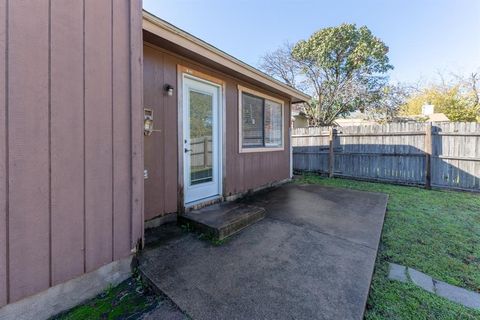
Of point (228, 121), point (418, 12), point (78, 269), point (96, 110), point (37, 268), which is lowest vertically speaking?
point (78, 269)

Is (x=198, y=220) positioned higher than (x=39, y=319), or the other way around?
(x=198, y=220)

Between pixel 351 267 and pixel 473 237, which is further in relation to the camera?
pixel 473 237

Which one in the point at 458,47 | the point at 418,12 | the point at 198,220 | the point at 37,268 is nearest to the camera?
the point at 37,268

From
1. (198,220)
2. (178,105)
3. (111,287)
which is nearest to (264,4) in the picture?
(178,105)

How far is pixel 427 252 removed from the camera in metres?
2.58

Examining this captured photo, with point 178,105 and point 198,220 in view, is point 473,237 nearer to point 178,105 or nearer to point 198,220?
point 198,220

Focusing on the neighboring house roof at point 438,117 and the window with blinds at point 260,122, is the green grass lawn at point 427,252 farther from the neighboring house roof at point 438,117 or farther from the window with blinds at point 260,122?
the neighboring house roof at point 438,117

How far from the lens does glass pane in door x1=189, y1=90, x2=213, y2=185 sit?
3.60 meters

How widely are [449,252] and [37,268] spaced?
3.89 meters

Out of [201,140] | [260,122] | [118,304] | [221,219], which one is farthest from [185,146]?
[260,122]

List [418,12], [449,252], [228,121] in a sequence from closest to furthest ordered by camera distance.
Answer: [449,252] < [228,121] < [418,12]

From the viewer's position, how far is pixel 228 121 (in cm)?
427

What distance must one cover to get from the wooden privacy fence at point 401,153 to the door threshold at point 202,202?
517 centimetres

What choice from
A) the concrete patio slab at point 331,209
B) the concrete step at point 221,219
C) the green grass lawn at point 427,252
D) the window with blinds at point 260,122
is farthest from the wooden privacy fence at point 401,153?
the concrete step at point 221,219
